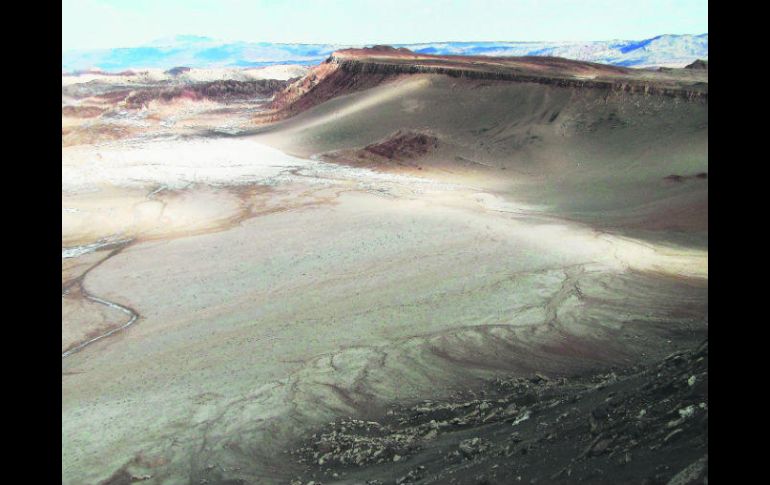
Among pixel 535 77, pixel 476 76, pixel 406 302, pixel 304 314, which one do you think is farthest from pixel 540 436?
pixel 476 76

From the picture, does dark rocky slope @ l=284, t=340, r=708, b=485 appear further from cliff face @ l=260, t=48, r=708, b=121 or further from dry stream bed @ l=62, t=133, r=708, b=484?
cliff face @ l=260, t=48, r=708, b=121

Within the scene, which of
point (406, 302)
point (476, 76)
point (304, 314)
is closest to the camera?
point (304, 314)

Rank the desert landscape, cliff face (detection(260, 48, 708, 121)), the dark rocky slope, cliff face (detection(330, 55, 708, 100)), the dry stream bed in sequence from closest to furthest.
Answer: the dark rocky slope
the desert landscape
the dry stream bed
cliff face (detection(330, 55, 708, 100))
cliff face (detection(260, 48, 708, 121))

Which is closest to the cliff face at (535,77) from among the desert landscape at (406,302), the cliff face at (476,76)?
the cliff face at (476,76)

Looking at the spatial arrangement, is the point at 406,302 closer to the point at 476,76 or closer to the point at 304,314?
the point at 304,314

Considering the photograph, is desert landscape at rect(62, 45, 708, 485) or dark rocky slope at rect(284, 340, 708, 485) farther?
desert landscape at rect(62, 45, 708, 485)

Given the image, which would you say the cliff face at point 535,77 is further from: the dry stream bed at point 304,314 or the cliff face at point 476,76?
the dry stream bed at point 304,314

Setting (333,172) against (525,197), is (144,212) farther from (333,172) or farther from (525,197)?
(525,197)

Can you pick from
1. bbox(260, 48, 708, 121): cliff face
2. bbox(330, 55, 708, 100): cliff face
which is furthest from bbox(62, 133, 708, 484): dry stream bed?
bbox(260, 48, 708, 121): cliff face

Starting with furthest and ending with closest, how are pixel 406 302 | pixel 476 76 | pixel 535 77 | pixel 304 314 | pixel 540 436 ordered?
pixel 476 76 → pixel 535 77 → pixel 406 302 → pixel 304 314 → pixel 540 436
